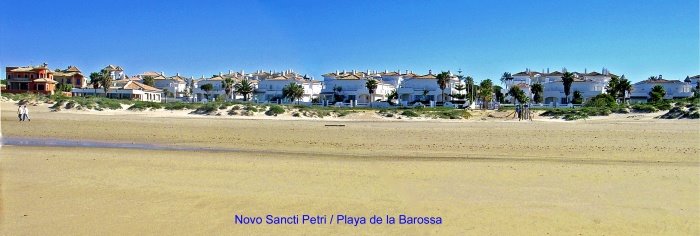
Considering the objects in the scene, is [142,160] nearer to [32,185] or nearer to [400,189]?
[32,185]

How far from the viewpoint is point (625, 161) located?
11.7 metres

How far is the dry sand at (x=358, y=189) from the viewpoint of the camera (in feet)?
18.8

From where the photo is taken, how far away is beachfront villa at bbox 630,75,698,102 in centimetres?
7612

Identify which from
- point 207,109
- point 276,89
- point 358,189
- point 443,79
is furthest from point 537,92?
point 358,189

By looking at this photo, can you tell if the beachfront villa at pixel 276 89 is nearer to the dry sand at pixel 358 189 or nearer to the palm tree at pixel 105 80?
the palm tree at pixel 105 80

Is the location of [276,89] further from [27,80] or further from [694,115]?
[694,115]

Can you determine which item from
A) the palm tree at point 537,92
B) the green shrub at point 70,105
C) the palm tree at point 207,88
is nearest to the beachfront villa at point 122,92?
the palm tree at point 207,88

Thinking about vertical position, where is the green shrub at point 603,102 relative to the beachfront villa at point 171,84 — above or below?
below

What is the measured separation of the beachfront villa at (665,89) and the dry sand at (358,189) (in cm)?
7083

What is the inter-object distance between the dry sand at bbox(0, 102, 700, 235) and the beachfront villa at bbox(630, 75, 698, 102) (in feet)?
232

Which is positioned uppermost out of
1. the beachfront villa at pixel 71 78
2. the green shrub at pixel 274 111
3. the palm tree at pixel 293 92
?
the beachfront villa at pixel 71 78

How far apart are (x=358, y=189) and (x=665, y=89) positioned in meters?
81.5

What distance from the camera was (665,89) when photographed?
76188 millimetres

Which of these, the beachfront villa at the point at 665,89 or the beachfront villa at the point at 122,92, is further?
the beachfront villa at the point at 665,89
